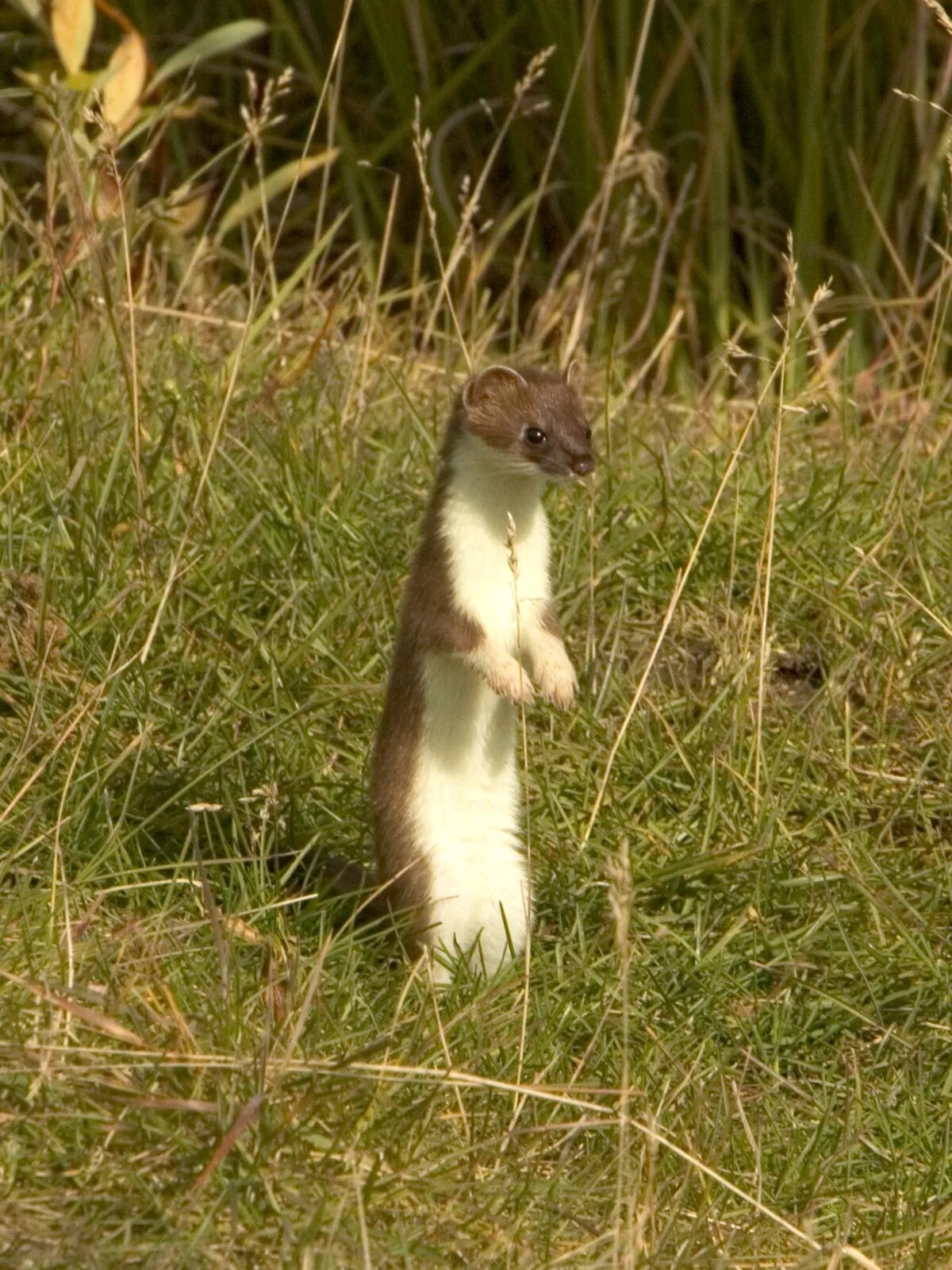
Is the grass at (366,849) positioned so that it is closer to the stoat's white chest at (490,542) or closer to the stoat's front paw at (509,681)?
the stoat's front paw at (509,681)

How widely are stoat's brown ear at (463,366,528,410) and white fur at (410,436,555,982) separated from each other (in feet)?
0.26

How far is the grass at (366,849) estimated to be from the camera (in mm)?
2807

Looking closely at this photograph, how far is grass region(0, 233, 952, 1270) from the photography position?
281 cm

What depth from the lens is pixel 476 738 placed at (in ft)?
12.7

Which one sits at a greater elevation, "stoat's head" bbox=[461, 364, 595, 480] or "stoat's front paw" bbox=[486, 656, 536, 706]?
"stoat's head" bbox=[461, 364, 595, 480]

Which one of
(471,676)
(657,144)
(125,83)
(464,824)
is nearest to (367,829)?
(464,824)

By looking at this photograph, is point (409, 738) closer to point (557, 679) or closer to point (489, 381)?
point (557, 679)

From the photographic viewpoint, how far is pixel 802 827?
13.9 feet

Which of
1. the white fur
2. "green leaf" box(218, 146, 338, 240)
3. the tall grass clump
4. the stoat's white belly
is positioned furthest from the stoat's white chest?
the tall grass clump

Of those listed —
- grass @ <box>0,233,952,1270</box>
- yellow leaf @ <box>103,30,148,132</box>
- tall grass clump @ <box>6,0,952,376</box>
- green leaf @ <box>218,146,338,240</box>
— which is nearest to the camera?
grass @ <box>0,233,952,1270</box>

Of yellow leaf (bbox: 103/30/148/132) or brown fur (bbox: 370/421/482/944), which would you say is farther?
yellow leaf (bbox: 103/30/148/132)

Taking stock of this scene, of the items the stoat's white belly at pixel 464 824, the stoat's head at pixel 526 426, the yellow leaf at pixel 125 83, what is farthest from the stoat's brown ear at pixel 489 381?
the yellow leaf at pixel 125 83

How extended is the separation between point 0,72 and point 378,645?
3732mm

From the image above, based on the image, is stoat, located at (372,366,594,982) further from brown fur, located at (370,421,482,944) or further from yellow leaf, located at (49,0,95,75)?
yellow leaf, located at (49,0,95,75)
